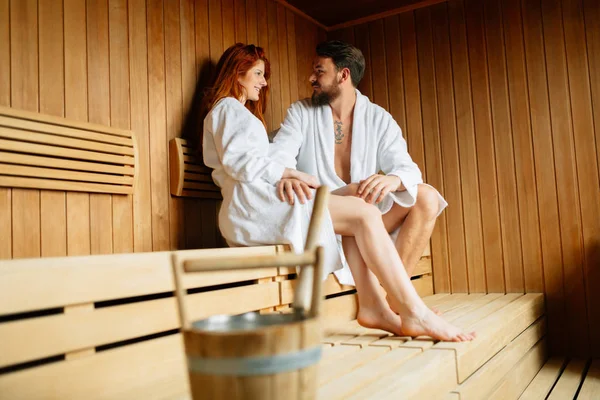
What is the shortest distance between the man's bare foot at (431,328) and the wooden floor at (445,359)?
29 millimetres

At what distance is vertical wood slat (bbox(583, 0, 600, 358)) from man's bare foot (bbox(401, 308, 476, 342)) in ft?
5.01

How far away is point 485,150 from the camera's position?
10.6 ft

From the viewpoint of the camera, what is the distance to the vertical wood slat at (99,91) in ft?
6.82

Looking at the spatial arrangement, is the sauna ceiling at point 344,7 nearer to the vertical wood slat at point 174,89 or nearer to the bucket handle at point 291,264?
the vertical wood slat at point 174,89

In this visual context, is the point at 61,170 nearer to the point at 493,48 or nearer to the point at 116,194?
the point at 116,194

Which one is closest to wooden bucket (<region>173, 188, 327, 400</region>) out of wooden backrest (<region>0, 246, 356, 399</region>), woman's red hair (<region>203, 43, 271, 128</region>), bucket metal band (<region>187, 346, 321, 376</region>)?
bucket metal band (<region>187, 346, 321, 376</region>)

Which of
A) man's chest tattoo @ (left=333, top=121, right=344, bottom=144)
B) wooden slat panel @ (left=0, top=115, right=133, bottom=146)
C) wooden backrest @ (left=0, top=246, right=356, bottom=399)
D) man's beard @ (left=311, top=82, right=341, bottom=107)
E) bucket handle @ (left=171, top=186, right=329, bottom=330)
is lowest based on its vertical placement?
wooden backrest @ (left=0, top=246, right=356, bottom=399)

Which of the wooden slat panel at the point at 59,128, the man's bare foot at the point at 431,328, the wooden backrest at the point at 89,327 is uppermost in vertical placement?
the wooden slat panel at the point at 59,128

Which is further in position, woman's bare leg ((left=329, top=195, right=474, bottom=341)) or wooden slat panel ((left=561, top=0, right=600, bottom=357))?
wooden slat panel ((left=561, top=0, right=600, bottom=357))

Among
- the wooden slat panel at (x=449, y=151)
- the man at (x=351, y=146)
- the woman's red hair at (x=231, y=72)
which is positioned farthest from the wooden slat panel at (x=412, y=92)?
the woman's red hair at (x=231, y=72)

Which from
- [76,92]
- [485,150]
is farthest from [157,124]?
[485,150]

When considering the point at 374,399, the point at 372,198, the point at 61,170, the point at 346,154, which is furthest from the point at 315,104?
the point at 374,399

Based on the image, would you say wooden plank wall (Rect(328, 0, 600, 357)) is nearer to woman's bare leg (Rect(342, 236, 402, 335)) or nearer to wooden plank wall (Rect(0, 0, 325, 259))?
wooden plank wall (Rect(0, 0, 325, 259))

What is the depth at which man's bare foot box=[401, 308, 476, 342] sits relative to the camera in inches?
67.3
